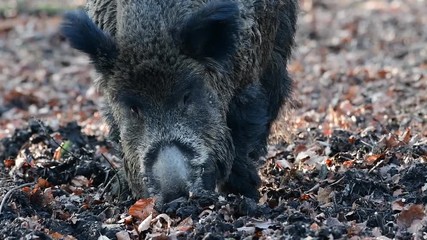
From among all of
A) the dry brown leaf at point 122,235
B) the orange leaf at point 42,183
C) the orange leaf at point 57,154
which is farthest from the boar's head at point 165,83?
the orange leaf at point 57,154

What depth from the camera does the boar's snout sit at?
5621 millimetres

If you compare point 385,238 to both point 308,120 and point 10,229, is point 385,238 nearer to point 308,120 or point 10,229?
point 10,229

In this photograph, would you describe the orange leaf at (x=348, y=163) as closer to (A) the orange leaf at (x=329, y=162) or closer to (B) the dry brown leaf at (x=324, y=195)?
(A) the orange leaf at (x=329, y=162)

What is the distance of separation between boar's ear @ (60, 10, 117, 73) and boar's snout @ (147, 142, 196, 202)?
0.77m

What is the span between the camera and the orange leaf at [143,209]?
18.9ft

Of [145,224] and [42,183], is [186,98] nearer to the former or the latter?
[145,224]

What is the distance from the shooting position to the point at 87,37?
6055 millimetres

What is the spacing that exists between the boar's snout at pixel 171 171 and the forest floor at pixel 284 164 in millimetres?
79

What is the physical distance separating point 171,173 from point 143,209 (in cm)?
35

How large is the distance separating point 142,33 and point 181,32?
25 centimetres

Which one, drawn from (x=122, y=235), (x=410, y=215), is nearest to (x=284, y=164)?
(x=410, y=215)

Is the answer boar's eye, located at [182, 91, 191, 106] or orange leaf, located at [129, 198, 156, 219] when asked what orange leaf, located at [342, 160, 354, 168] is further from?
orange leaf, located at [129, 198, 156, 219]

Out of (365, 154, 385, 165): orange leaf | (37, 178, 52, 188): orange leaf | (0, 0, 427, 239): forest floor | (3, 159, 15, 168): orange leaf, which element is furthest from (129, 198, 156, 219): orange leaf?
(3, 159, 15, 168): orange leaf

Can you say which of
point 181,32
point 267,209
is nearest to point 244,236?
point 267,209
